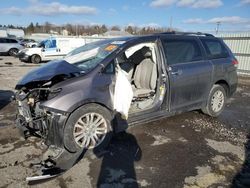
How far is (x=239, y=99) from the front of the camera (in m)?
7.96

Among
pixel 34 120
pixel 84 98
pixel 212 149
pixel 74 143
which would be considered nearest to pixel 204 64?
pixel 212 149

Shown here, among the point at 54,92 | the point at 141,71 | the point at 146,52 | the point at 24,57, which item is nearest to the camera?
the point at 54,92

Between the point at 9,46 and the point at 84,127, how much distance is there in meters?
23.4

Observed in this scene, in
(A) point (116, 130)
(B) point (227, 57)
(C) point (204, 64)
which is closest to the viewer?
(A) point (116, 130)

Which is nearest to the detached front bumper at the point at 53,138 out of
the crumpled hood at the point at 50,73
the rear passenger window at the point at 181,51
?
the crumpled hood at the point at 50,73

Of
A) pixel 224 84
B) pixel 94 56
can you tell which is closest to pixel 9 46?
pixel 94 56

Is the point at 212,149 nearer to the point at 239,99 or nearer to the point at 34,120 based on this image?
the point at 34,120

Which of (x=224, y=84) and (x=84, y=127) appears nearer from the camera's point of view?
(x=84, y=127)

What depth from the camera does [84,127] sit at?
11.8 feet

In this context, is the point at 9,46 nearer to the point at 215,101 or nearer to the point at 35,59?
the point at 35,59

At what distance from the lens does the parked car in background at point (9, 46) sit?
23.4 metres

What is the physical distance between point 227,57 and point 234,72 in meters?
0.44

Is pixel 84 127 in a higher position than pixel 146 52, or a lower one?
lower

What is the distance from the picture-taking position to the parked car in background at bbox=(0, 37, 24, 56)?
23.4m
